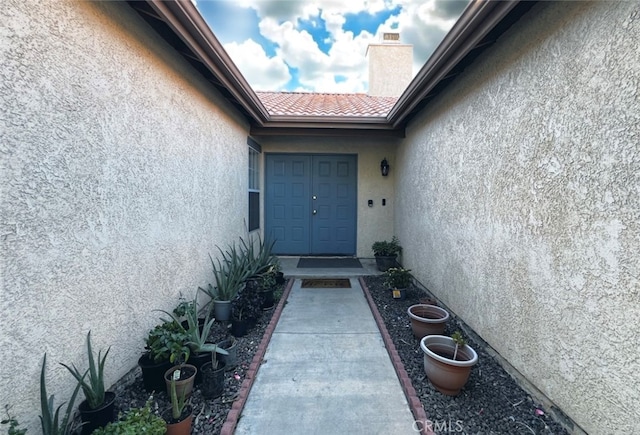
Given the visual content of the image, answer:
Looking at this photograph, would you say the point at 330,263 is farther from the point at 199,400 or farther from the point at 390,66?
the point at 390,66

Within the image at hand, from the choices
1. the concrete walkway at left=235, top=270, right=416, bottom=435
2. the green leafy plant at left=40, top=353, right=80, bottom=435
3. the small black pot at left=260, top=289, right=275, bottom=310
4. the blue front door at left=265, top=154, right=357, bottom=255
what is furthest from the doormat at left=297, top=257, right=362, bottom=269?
the green leafy plant at left=40, top=353, right=80, bottom=435

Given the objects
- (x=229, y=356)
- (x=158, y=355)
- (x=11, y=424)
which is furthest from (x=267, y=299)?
(x=11, y=424)

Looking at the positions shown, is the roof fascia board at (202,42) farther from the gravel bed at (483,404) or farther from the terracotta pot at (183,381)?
the gravel bed at (483,404)

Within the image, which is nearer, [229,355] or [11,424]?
[11,424]

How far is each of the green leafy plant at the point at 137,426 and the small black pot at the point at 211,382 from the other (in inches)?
22.4

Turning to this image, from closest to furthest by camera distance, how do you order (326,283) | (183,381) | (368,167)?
(183,381)
(326,283)
(368,167)

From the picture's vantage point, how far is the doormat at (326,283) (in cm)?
585

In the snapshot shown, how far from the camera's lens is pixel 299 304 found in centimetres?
488

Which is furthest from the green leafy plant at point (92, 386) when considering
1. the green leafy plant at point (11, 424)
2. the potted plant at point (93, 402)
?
the green leafy plant at point (11, 424)

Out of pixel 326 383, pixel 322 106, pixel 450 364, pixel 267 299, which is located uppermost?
pixel 322 106

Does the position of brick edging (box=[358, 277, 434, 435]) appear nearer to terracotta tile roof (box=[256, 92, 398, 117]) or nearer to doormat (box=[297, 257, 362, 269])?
doormat (box=[297, 257, 362, 269])

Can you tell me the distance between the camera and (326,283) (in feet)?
19.8

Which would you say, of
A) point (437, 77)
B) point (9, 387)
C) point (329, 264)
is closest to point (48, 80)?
point (9, 387)

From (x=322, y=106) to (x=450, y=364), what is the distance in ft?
22.8
